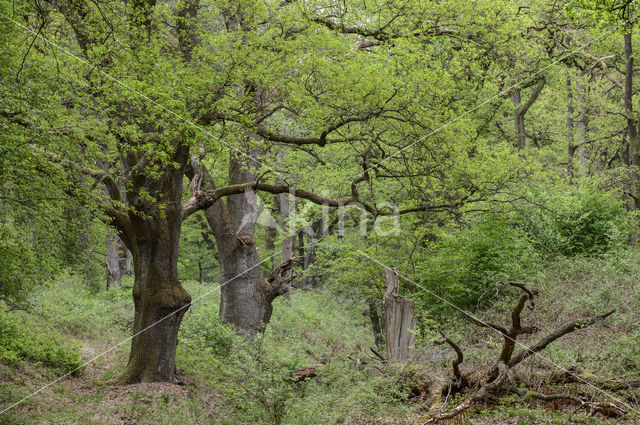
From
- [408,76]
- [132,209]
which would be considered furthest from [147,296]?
[408,76]

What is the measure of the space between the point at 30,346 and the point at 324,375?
16.8 ft

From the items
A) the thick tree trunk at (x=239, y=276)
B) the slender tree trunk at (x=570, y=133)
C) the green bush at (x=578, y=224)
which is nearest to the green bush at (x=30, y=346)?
the thick tree trunk at (x=239, y=276)

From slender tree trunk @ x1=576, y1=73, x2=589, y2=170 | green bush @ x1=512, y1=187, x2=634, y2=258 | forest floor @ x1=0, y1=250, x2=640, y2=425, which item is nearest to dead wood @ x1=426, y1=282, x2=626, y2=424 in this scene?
forest floor @ x1=0, y1=250, x2=640, y2=425

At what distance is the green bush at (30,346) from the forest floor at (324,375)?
0.07m

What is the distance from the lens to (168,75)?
7.75 m

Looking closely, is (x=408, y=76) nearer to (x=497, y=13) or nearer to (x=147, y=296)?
(x=497, y=13)

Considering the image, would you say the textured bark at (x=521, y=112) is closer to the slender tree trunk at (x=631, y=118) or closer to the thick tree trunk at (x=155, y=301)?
the slender tree trunk at (x=631, y=118)

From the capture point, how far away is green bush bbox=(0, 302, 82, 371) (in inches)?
331

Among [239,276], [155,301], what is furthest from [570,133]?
[155,301]

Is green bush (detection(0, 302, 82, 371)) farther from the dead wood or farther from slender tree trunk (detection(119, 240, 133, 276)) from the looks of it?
slender tree trunk (detection(119, 240, 133, 276))

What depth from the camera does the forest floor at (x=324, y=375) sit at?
6.88 m

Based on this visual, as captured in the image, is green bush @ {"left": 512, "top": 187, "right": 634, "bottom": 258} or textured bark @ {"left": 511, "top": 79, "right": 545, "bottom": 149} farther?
textured bark @ {"left": 511, "top": 79, "right": 545, "bottom": 149}

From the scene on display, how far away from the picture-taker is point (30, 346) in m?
9.03

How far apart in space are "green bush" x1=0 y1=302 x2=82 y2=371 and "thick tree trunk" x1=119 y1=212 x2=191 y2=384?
1352mm
